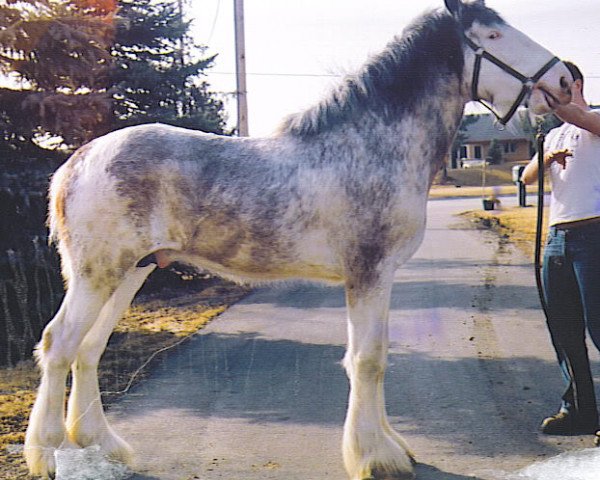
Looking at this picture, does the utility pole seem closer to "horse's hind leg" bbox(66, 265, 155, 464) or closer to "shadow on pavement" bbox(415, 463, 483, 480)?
"horse's hind leg" bbox(66, 265, 155, 464)

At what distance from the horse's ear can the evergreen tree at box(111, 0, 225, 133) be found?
519 centimetres

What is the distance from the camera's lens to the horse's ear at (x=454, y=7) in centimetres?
454

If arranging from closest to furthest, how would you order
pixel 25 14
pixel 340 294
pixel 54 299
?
pixel 25 14 → pixel 54 299 → pixel 340 294

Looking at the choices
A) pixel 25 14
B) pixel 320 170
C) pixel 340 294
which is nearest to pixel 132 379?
pixel 320 170

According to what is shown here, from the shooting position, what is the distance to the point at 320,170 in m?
4.40

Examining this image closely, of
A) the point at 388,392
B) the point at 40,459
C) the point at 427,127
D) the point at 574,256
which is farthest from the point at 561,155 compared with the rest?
the point at 40,459

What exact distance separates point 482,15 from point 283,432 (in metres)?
2.80

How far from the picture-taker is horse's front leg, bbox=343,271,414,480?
4359 mm

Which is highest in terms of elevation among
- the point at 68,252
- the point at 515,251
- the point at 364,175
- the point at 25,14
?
the point at 25,14

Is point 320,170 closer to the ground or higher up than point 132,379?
higher up

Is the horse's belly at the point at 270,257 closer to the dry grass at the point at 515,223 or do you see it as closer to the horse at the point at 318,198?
the horse at the point at 318,198

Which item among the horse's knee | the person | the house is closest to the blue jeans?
the person

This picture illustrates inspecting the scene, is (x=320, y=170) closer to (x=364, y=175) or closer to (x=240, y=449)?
(x=364, y=175)

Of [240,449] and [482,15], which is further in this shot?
[240,449]
